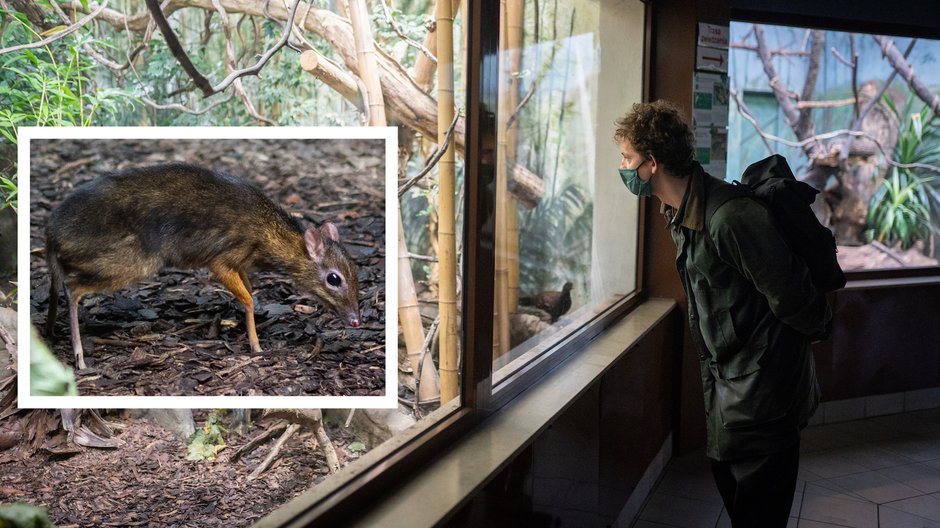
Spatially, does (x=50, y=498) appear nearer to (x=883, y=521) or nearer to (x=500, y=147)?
(x=500, y=147)

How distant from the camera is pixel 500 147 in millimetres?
2203

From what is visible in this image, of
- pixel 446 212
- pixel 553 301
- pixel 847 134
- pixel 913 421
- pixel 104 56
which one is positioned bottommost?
pixel 913 421

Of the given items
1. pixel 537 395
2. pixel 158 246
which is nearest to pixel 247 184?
pixel 158 246

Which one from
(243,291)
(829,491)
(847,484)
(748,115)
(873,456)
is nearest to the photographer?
(243,291)

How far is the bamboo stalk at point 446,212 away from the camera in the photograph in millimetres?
1685

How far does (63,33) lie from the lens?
36.7 inches

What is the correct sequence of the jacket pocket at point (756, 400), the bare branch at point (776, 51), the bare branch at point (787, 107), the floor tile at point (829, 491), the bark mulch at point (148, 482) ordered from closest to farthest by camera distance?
the bark mulch at point (148, 482) → the jacket pocket at point (756, 400) → the floor tile at point (829, 491) → the bare branch at point (776, 51) → the bare branch at point (787, 107)

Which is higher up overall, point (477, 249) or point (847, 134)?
point (847, 134)

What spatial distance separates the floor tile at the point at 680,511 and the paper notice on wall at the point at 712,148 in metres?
1.56

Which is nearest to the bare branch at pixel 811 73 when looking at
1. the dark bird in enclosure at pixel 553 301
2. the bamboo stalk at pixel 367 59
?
the dark bird in enclosure at pixel 553 301

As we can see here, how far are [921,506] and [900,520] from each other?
0.23 m

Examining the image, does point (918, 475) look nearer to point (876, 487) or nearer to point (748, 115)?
point (876, 487)

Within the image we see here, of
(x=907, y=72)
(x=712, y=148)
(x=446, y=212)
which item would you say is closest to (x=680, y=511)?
(x=712, y=148)

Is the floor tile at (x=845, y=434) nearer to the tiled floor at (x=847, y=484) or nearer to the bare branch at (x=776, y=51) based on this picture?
the tiled floor at (x=847, y=484)
